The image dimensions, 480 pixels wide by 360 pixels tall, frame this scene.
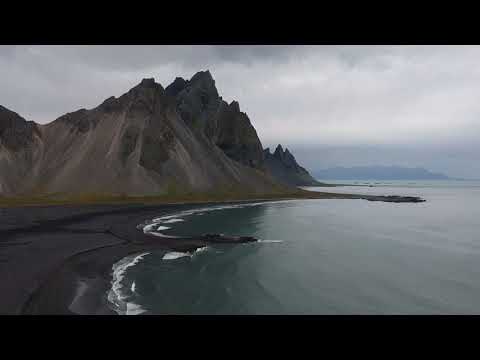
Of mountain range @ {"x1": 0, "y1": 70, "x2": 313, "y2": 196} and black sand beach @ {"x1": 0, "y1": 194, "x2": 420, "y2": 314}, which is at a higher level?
mountain range @ {"x1": 0, "y1": 70, "x2": 313, "y2": 196}

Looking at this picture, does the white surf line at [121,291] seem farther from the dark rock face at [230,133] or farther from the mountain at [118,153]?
the dark rock face at [230,133]

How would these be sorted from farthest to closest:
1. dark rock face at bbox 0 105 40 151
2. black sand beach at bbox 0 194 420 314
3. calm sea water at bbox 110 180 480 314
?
1. dark rock face at bbox 0 105 40 151
2. calm sea water at bbox 110 180 480 314
3. black sand beach at bbox 0 194 420 314

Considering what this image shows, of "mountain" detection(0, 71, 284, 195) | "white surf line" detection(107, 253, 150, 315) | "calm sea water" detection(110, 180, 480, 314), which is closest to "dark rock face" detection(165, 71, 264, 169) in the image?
"mountain" detection(0, 71, 284, 195)

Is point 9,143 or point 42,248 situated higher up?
point 9,143

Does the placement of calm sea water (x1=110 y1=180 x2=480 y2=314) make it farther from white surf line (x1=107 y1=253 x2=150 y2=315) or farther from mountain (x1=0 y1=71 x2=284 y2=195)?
mountain (x1=0 y1=71 x2=284 y2=195)
